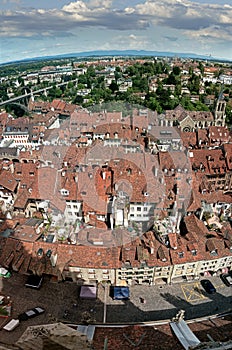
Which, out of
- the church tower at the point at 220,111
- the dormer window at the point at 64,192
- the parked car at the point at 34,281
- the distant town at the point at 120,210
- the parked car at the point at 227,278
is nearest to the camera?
the parked car at the point at 34,281

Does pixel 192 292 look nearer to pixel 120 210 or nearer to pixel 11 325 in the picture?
pixel 120 210

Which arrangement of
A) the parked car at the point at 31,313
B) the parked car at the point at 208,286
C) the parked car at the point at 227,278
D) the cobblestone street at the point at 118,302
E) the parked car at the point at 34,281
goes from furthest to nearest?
1. the parked car at the point at 227,278
2. the parked car at the point at 208,286
3. the parked car at the point at 34,281
4. the cobblestone street at the point at 118,302
5. the parked car at the point at 31,313

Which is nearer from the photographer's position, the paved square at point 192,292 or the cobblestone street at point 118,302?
the cobblestone street at point 118,302

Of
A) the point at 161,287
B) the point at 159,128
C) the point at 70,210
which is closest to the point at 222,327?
the point at 161,287

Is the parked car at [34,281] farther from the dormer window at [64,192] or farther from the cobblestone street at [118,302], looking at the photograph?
the dormer window at [64,192]

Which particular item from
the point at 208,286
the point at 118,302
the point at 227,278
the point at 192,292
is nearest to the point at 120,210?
the point at 118,302

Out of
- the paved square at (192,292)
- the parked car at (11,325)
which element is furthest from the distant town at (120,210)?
the parked car at (11,325)
